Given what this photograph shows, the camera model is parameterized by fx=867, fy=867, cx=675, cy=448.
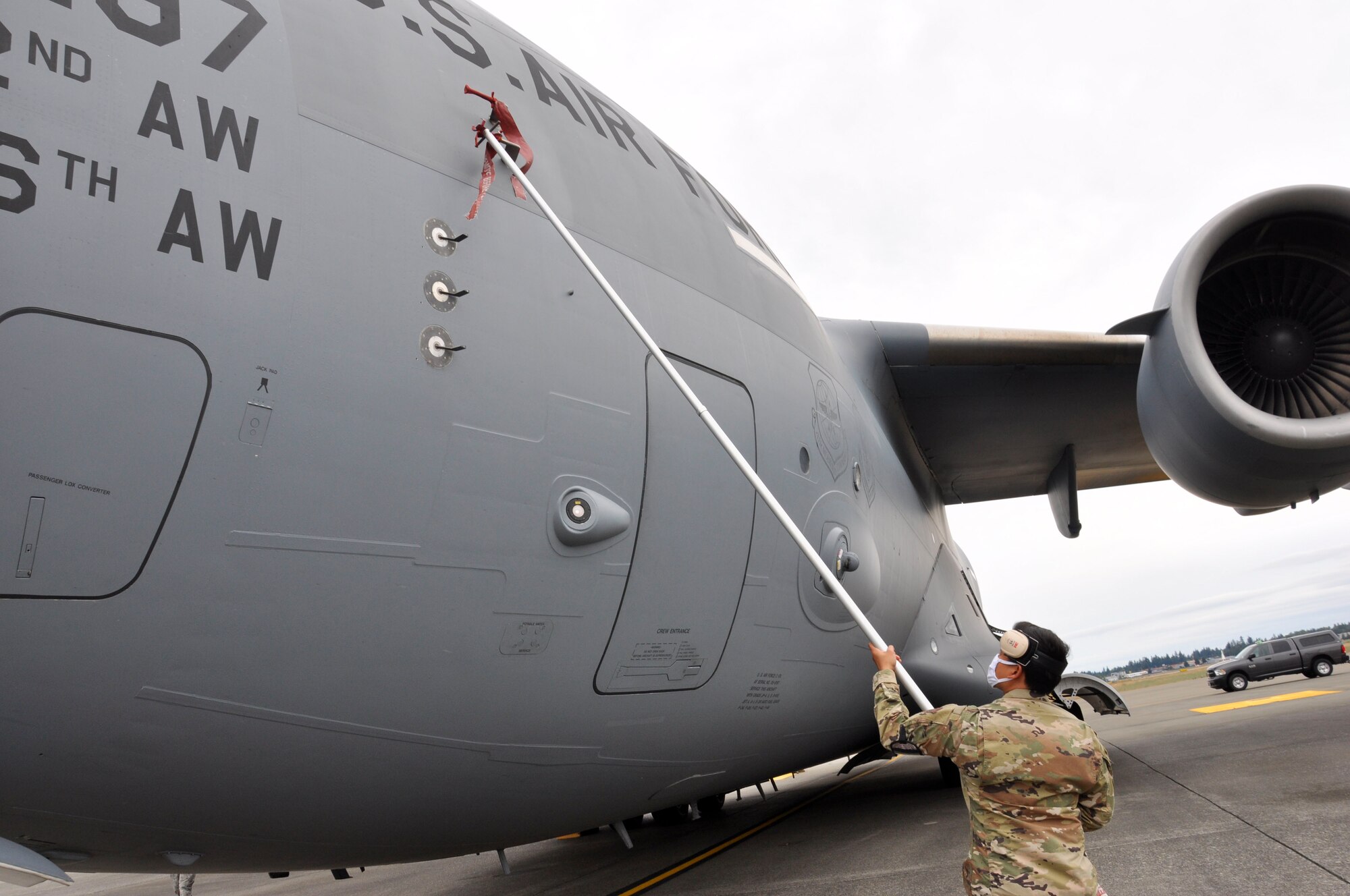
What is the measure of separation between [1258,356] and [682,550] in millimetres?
4802

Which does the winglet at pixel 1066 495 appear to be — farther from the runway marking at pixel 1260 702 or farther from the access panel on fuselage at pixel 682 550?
the runway marking at pixel 1260 702

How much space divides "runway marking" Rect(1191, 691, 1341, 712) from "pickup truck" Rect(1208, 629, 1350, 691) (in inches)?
194

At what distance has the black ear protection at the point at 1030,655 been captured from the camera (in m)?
2.39

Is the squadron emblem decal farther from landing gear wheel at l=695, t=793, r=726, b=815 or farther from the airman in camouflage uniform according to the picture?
landing gear wheel at l=695, t=793, r=726, b=815

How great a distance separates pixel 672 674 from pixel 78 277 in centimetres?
246

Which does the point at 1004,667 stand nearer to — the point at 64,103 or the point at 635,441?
the point at 635,441

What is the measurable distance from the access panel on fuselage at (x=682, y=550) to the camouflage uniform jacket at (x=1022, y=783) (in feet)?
3.98

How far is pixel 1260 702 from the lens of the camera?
1534 cm

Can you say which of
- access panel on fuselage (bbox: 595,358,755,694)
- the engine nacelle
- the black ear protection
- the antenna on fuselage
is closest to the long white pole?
the antenna on fuselage

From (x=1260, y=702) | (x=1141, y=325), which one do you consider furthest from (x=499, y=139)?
(x=1260, y=702)

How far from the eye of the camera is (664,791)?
403cm

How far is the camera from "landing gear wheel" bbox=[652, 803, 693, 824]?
9492 millimetres

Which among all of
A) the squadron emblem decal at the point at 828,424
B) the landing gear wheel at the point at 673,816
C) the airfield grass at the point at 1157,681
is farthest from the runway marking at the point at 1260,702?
the airfield grass at the point at 1157,681

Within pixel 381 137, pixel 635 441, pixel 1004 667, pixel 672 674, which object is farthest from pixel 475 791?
pixel 381 137
